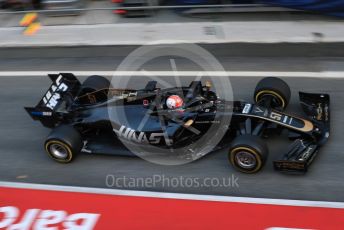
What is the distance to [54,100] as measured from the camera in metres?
8.05

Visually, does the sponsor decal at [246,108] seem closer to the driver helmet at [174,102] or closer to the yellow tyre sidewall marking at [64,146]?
the driver helmet at [174,102]

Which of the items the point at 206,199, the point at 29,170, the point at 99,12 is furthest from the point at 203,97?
the point at 99,12

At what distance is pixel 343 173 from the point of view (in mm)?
6758

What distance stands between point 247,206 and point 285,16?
235 inches

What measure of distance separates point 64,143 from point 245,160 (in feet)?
9.15

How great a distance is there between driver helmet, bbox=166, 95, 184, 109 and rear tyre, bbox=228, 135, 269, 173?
41.7 inches

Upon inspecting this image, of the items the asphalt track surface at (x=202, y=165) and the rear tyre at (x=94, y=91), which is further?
the rear tyre at (x=94, y=91)

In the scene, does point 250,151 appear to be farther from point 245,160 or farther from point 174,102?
point 174,102

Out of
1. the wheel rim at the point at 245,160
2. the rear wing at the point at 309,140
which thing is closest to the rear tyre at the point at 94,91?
the wheel rim at the point at 245,160

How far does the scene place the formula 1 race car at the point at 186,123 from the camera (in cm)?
675

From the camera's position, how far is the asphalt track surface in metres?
6.68

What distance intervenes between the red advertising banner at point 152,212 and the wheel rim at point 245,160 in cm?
51

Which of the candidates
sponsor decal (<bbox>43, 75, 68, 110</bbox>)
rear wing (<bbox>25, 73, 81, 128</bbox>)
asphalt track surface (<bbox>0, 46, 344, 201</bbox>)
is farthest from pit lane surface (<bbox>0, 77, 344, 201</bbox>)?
sponsor decal (<bbox>43, 75, 68, 110</bbox>)

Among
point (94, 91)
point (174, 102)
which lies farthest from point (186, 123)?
point (94, 91)
